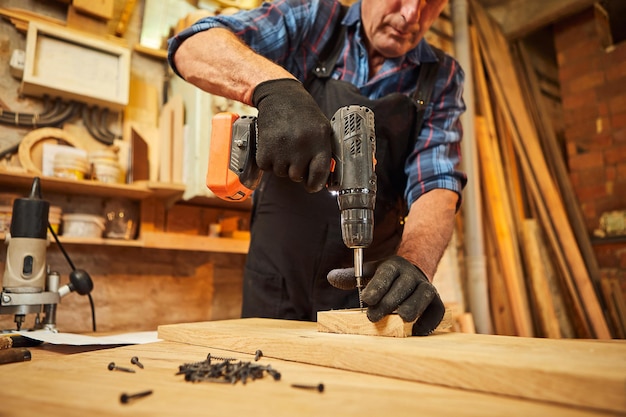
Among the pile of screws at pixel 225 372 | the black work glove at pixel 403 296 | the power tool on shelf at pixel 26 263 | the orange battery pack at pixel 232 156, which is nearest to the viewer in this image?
the pile of screws at pixel 225 372

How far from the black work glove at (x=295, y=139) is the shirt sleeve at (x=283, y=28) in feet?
1.57

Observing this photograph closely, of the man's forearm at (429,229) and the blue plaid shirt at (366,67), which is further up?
the blue plaid shirt at (366,67)

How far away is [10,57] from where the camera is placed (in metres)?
2.11

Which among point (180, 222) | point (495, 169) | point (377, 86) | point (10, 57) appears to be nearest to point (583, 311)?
point (495, 169)

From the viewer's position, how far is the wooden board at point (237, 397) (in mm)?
539

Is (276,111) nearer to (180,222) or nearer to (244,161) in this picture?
(244,161)

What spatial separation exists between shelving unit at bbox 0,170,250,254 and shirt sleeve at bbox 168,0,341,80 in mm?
850

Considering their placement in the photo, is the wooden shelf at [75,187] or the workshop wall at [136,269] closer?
the wooden shelf at [75,187]

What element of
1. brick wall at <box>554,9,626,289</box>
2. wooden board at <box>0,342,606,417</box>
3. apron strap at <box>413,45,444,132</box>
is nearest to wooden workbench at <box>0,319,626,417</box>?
wooden board at <box>0,342,606,417</box>

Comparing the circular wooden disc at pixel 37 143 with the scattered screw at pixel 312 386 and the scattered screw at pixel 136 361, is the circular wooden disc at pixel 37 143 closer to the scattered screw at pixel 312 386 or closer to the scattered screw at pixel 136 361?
the scattered screw at pixel 136 361

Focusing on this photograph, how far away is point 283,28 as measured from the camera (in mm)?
1456

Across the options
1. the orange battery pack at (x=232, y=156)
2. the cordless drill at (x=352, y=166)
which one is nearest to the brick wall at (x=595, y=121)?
the cordless drill at (x=352, y=166)

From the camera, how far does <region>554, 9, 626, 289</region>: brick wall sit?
3.39 m

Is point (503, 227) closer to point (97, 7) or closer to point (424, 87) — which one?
point (424, 87)
